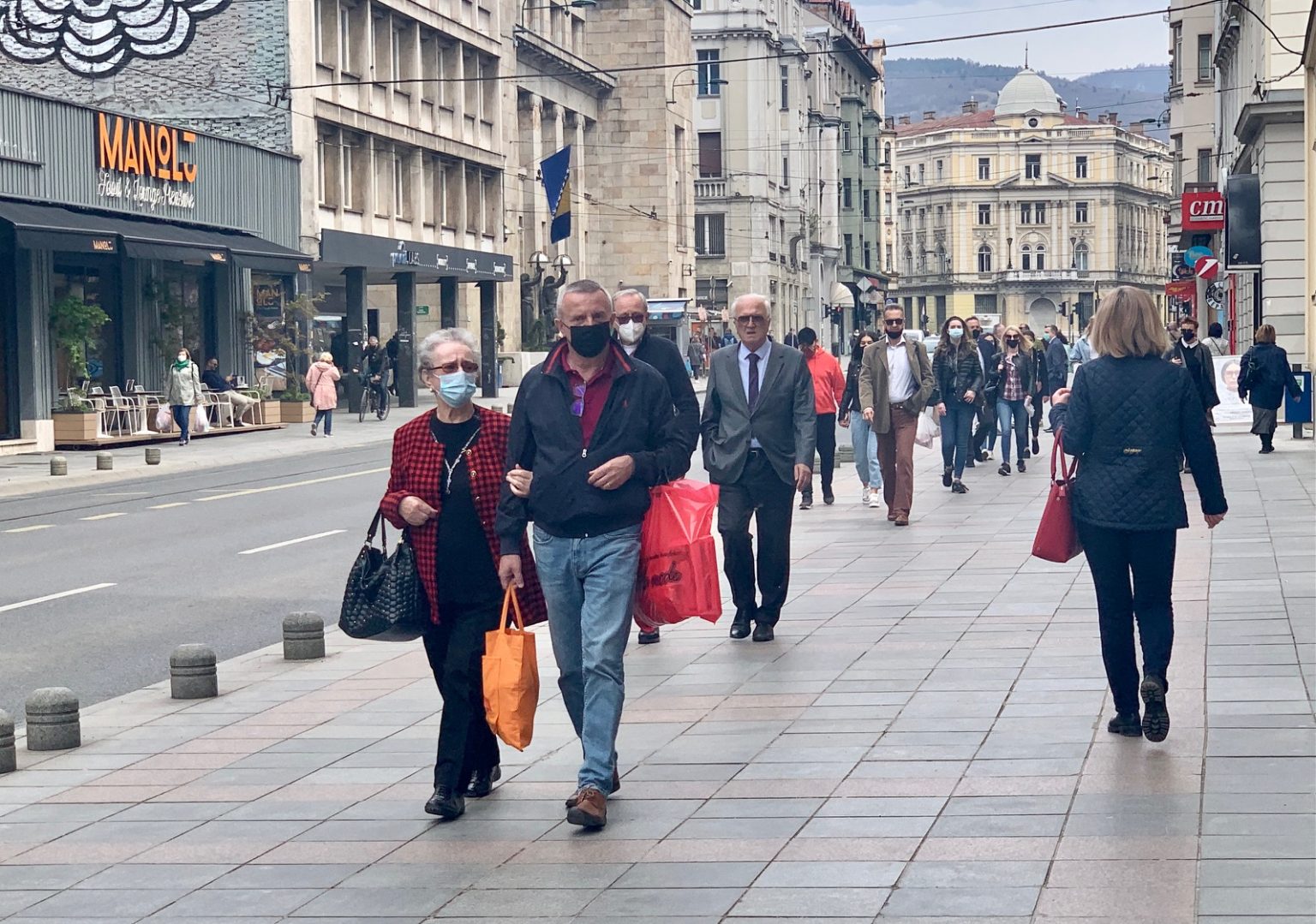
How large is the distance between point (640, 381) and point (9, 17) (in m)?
39.2

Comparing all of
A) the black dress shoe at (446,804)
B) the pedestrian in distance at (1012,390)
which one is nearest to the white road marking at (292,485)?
the pedestrian in distance at (1012,390)

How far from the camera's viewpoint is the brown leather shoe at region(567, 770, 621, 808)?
21.0ft

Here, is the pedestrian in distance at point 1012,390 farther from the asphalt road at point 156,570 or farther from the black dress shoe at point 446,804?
the black dress shoe at point 446,804

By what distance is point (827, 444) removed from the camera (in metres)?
18.2

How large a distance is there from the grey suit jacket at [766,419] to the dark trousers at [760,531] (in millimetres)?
68

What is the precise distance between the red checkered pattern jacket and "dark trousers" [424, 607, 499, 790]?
0.32ft

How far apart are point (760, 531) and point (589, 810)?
15.3 ft

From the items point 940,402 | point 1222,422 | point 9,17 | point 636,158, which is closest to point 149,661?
point 940,402

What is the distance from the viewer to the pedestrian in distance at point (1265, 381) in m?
24.6

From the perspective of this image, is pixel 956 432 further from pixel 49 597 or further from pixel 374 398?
pixel 374 398

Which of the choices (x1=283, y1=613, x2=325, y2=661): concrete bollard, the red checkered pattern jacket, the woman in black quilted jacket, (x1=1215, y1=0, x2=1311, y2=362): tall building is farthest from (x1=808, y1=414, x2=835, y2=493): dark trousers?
(x1=1215, y1=0, x2=1311, y2=362): tall building

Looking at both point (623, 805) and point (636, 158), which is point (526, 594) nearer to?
point (623, 805)

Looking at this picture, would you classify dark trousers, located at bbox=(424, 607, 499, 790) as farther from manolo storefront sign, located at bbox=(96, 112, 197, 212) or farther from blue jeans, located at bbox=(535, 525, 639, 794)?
manolo storefront sign, located at bbox=(96, 112, 197, 212)

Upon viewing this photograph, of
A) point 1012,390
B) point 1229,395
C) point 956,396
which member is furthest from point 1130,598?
point 1229,395
